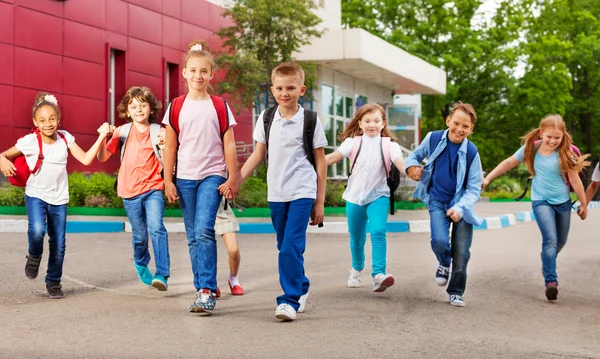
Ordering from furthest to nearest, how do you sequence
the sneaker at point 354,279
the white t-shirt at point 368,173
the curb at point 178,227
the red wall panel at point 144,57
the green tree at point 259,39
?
1. the red wall panel at point 144,57
2. the green tree at point 259,39
3. the curb at point 178,227
4. the sneaker at point 354,279
5. the white t-shirt at point 368,173

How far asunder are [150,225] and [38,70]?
18.4 m

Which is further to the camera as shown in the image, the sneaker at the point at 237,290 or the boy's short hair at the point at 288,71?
the sneaker at the point at 237,290

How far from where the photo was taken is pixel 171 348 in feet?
17.1

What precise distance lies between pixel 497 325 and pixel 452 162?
1.53 meters

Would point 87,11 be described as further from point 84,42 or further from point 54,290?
point 54,290

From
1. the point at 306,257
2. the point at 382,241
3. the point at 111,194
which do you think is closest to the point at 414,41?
the point at 111,194

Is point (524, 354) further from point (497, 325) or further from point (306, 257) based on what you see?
point (306, 257)

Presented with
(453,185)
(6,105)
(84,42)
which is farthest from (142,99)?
(84,42)

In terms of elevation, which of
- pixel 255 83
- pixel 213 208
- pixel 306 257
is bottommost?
pixel 306 257

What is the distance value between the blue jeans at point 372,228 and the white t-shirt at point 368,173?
65 mm

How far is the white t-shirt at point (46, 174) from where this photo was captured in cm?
735

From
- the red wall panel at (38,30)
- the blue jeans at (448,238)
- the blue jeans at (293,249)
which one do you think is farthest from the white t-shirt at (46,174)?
the red wall panel at (38,30)

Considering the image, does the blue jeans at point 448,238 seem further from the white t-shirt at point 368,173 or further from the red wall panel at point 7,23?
the red wall panel at point 7,23

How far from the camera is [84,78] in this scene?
26.1 m
